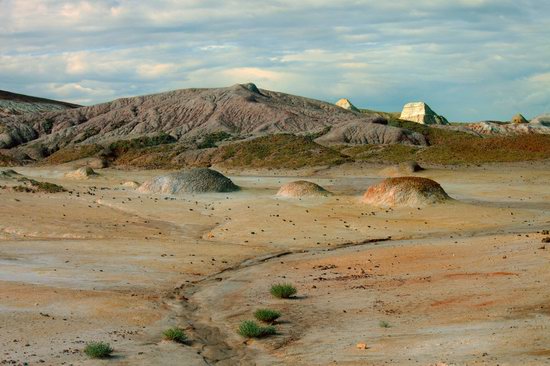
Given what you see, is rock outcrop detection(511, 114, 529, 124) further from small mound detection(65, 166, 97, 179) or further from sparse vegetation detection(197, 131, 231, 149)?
small mound detection(65, 166, 97, 179)

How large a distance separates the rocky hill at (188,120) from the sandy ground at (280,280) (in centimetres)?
7207

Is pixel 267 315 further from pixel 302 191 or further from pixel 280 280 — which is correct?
pixel 302 191

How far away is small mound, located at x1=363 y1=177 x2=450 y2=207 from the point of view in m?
39.5

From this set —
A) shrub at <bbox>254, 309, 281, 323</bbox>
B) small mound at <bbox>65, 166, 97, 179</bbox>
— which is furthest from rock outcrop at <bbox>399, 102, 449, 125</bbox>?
shrub at <bbox>254, 309, 281, 323</bbox>

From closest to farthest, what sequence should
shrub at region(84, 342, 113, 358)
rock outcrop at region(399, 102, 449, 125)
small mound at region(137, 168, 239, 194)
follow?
shrub at region(84, 342, 113, 358) < small mound at region(137, 168, 239, 194) < rock outcrop at region(399, 102, 449, 125)

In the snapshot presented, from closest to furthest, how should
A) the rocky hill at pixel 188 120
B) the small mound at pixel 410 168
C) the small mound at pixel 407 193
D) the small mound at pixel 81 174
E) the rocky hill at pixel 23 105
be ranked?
the small mound at pixel 407 193, the small mound at pixel 410 168, the small mound at pixel 81 174, the rocky hill at pixel 188 120, the rocky hill at pixel 23 105

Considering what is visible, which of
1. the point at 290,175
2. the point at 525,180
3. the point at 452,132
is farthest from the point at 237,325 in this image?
the point at 452,132

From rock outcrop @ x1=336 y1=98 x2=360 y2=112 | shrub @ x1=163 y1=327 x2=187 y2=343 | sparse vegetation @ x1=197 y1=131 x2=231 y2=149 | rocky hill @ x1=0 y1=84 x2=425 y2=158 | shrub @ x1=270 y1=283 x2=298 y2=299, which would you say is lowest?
shrub @ x1=163 y1=327 x2=187 y2=343

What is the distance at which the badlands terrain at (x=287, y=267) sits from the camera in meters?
14.7

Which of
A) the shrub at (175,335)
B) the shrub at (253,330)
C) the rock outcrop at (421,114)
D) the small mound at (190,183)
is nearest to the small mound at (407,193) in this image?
the small mound at (190,183)

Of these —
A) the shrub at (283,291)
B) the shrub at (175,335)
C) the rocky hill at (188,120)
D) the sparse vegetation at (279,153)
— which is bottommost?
the shrub at (175,335)

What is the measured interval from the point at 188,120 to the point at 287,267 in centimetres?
10392

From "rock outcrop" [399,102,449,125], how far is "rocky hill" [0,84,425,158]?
37.7 m

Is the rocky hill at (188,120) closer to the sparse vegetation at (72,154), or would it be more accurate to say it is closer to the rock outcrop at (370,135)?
the rock outcrop at (370,135)
